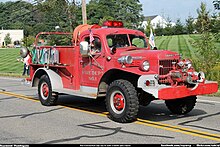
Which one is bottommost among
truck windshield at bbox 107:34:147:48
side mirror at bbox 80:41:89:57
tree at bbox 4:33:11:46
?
side mirror at bbox 80:41:89:57

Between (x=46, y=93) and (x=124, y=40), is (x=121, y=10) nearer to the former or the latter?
(x=46, y=93)

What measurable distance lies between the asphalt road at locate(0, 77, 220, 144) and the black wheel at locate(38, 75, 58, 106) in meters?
0.19

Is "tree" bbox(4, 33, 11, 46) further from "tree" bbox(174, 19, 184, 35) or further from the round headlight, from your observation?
the round headlight

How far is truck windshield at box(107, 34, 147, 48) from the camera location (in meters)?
9.37

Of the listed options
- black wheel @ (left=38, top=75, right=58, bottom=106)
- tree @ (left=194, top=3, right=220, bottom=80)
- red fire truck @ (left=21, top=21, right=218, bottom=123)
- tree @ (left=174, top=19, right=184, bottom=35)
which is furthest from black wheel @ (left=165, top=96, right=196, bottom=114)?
tree @ (left=174, top=19, right=184, bottom=35)

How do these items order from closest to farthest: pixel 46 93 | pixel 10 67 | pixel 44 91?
pixel 46 93
pixel 44 91
pixel 10 67

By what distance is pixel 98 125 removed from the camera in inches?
321

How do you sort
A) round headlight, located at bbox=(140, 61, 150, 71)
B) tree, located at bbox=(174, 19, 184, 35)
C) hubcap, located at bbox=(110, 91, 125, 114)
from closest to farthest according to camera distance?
1. round headlight, located at bbox=(140, 61, 150, 71)
2. hubcap, located at bbox=(110, 91, 125, 114)
3. tree, located at bbox=(174, 19, 184, 35)

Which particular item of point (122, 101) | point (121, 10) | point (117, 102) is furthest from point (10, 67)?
point (121, 10)

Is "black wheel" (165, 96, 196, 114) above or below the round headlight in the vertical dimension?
below

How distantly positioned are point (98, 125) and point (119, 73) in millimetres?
1398

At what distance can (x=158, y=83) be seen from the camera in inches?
319

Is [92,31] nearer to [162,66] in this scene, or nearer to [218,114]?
[162,66]

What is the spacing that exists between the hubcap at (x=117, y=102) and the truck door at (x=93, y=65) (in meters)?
0.85
